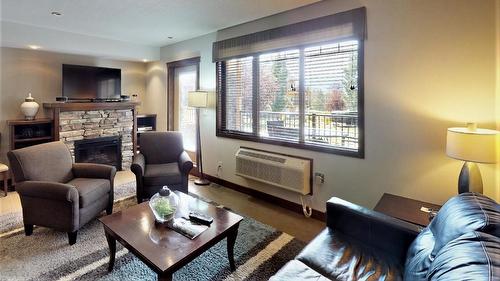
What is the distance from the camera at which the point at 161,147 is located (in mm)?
3801

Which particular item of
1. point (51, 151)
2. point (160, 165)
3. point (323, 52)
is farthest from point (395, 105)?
point (51, 151)

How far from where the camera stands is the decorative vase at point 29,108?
3965 millimetres

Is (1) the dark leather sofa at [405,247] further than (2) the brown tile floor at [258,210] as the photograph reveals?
No

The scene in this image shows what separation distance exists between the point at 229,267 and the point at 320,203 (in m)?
1.38

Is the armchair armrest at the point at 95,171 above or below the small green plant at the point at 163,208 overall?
above

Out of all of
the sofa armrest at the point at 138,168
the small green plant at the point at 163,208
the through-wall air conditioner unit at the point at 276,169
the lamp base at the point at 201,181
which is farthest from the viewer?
the lamp base at the point at 201,181

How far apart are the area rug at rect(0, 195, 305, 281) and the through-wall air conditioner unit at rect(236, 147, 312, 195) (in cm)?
66

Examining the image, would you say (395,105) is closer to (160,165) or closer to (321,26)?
(321,26)

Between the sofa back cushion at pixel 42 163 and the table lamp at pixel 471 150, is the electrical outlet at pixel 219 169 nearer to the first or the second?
the sofa back cushion at pixel 42 163

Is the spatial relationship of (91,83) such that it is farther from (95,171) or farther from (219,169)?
(219,169)

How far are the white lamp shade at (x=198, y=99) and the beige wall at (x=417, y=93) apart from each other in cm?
189

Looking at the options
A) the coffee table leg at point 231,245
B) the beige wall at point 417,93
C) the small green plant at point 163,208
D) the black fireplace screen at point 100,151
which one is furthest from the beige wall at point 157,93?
the coffee table leg at point 231,245

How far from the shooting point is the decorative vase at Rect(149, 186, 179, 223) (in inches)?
79.0

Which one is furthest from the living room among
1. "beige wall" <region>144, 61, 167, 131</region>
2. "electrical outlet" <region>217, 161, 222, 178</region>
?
"beige wall" <region>144, 61, 167, 131</region>
